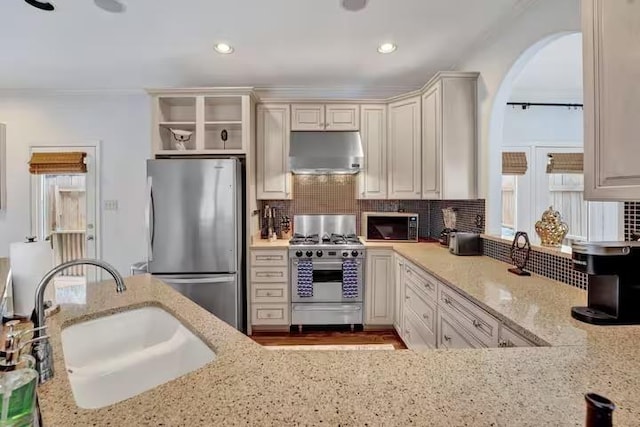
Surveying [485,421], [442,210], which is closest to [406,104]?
[442,210]

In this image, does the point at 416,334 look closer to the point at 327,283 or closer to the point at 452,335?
the point at 452,335

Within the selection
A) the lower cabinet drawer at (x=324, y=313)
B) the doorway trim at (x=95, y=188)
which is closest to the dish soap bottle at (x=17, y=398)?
the lower cabinet drawer at (x=324, y=313)

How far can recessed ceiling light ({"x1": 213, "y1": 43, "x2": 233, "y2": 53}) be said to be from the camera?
2828 millimetres

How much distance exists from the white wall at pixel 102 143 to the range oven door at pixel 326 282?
216cm

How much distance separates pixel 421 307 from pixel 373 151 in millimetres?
1858

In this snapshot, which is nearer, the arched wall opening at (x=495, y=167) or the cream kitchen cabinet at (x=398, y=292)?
the arched wall opening at (x=495, y=167)

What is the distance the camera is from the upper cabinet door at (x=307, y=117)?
3602 mm

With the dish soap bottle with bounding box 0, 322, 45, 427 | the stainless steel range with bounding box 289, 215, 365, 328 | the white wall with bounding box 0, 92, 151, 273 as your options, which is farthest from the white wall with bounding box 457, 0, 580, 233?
the white wall with bounding box 0, 92, 151, 273

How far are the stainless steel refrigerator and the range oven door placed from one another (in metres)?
0.65

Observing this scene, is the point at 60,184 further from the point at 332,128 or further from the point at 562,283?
the point at 562,283

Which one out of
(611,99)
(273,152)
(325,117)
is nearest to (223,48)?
(273,152)

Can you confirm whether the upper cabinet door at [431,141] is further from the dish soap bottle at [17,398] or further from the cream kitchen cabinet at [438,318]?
the dish soap bottle at [17,398]

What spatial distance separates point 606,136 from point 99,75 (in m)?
4.41

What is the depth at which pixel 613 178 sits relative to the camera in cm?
106
